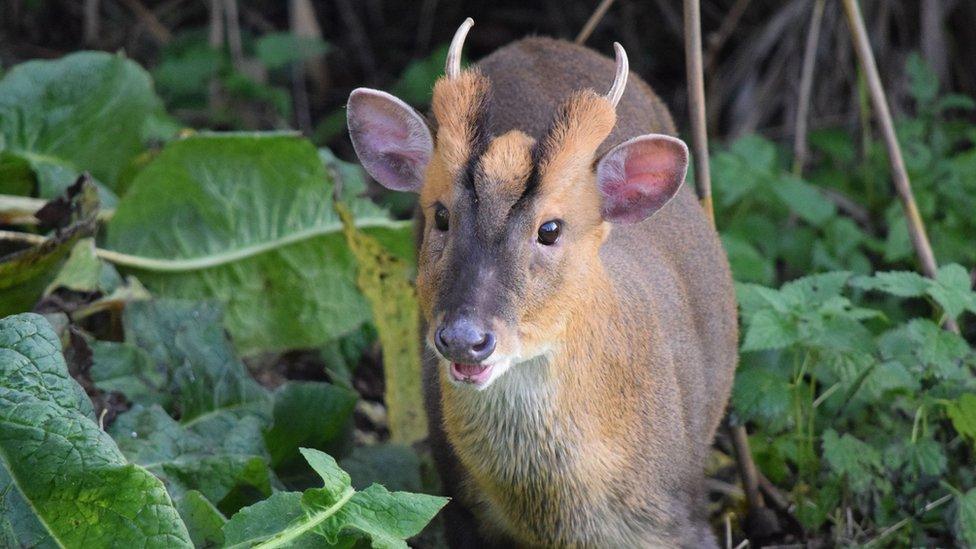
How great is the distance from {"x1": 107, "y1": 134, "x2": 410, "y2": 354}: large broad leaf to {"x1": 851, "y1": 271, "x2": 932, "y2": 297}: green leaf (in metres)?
1.83

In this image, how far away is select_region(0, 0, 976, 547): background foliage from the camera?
3.38m

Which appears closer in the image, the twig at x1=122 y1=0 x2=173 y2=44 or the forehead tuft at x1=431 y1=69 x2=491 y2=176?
the forehead tuft at x1=431 y1=69 x2=491 y2=176

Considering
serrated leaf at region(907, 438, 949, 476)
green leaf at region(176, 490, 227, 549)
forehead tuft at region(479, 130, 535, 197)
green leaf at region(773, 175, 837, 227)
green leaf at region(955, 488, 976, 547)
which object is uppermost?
forehead tuft at region(479, 130, 535, 197)

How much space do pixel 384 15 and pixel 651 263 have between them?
4402mm

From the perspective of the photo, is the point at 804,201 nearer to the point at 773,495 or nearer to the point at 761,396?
the point at 773,495

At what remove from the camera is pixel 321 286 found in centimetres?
527

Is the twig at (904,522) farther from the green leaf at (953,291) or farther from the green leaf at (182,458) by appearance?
the green leaf at (182,458)

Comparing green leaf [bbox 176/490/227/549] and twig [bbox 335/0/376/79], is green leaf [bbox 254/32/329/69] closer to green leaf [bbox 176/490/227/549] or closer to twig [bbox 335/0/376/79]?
twig [bbox 335/0/376/79]

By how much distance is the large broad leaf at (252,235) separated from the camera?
5180mm

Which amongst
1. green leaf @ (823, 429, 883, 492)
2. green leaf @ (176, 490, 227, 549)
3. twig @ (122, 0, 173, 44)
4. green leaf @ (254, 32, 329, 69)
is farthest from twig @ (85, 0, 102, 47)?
green leaf @ (823, 429, 883, 492)

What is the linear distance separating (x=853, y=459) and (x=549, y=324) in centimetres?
135


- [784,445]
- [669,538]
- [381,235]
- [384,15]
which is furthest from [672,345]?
[384,15]

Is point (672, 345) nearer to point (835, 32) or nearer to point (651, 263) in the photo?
point (651, 263)

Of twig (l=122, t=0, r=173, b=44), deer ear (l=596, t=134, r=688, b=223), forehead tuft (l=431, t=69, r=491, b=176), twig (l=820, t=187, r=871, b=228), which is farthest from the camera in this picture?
twig (l=122, t=0, r=173, b=44)
